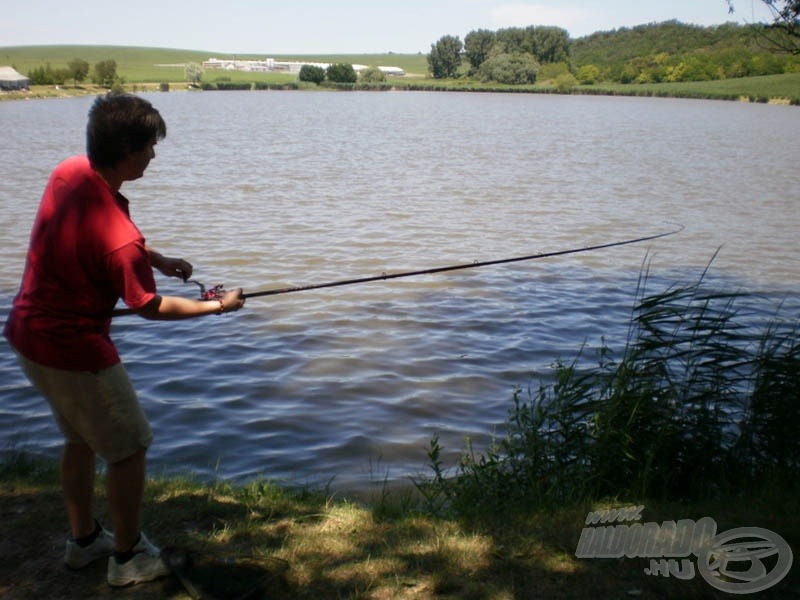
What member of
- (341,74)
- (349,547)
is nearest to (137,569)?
(349,547)

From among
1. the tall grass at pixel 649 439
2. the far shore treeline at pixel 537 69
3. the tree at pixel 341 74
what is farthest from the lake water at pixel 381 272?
the tree at pixel 341 74

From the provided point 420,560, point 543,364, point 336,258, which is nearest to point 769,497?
point 420,560

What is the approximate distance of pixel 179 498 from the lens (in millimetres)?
4496

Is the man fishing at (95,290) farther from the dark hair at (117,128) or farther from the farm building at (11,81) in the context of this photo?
the farm building at (11,81)

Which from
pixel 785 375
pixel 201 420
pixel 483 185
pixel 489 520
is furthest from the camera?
pixel 483 185

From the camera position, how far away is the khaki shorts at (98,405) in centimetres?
327

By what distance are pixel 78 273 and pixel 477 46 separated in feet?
499

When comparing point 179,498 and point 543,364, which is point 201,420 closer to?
point 179,498

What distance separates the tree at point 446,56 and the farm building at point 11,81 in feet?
256

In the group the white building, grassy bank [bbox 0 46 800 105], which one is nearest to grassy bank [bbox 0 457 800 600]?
grassy bank [bbox 0 46 800 105]

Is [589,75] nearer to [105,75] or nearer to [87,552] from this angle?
[105,75]

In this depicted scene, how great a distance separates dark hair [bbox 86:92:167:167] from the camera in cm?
324

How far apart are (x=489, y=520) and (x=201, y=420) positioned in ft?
11.6

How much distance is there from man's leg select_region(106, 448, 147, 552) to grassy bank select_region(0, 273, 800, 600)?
214 mm
